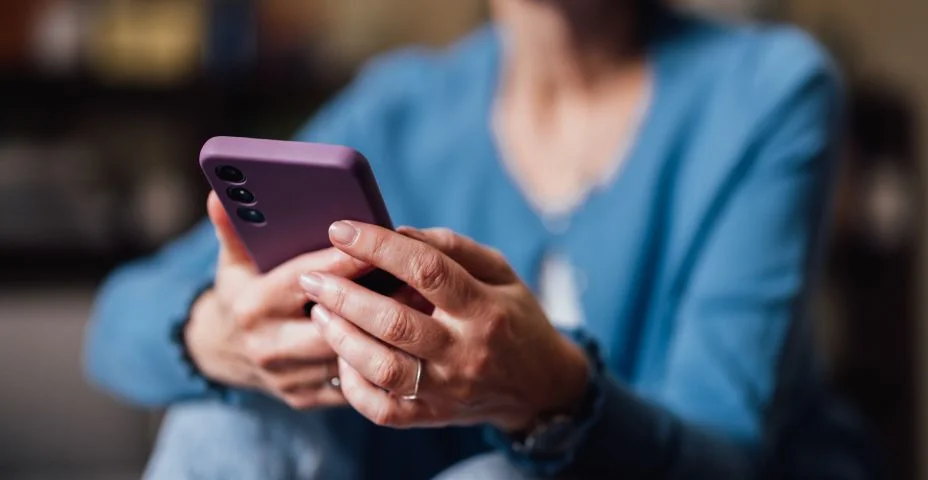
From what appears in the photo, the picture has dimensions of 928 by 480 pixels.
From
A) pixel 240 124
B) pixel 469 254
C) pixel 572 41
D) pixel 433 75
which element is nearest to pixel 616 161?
pixel 572 41

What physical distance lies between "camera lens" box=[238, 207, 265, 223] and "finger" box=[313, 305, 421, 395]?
0.06 m

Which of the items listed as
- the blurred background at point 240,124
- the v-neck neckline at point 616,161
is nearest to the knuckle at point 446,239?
the v-neck neckline at point 616,161

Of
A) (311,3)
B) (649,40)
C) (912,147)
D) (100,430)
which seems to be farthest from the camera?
(311,3)

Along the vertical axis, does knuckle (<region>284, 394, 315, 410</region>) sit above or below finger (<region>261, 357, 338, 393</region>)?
below

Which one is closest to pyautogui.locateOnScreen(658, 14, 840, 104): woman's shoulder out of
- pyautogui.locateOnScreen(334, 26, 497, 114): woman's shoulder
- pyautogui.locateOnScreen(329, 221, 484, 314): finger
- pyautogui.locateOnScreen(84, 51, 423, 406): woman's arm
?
pyautogui.locateOnScreen(334, 26, 497, 114): woman's shoulder

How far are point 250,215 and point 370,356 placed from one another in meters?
0.10

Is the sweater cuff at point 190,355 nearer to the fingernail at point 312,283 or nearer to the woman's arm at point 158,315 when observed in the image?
the woman's arm at point 158,315

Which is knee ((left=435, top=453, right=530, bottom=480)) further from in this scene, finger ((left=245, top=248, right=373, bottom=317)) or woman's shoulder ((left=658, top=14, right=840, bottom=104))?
woman's shoulder ((left=658, top=14, right=840, bottom=104))

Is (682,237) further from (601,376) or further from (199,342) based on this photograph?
(199,342)

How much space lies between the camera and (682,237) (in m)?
0.73

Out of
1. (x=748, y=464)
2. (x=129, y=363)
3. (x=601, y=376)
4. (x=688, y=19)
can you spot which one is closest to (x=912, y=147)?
(x=688, y=19)

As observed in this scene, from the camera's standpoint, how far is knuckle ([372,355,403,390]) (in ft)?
1.44

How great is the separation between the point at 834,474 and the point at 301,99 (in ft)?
3.70

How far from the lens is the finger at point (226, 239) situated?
482mm
